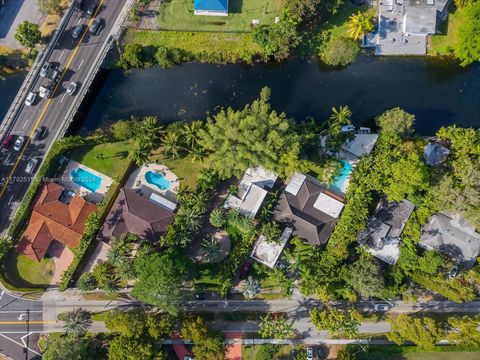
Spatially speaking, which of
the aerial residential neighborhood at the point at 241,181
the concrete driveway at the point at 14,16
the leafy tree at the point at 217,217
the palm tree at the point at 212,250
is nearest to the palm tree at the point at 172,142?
the aerial residential neighborhood at the point at 241,181

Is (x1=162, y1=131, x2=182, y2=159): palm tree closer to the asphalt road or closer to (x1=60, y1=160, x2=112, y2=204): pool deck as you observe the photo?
(x1=60, y1=160, x2=112, y2=204): pool deck

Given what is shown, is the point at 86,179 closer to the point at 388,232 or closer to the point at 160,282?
the point at 160,282

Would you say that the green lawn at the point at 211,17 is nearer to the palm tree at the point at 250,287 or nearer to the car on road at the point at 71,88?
the car on road at the point at 71,88

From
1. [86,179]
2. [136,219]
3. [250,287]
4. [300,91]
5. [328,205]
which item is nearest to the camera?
[250,287]

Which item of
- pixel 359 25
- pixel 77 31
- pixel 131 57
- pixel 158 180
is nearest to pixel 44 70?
pixel 77 31

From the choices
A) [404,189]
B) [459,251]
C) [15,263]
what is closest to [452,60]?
[404,189]

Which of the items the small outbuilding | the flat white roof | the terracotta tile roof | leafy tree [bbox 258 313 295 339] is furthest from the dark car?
leafy tree [bbox 258 313 295 339]

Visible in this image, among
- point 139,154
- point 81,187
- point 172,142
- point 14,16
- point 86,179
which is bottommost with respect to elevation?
point 81,187
